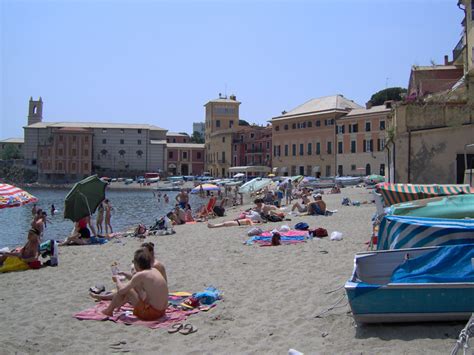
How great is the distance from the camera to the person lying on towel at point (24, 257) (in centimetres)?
952

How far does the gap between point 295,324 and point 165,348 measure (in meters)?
1.49

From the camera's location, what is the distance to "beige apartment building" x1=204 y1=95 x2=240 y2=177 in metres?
86.2

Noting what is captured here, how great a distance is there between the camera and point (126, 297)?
20.5 feet

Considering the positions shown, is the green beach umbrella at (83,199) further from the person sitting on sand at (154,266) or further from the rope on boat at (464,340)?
the rope on boat at (464,340)

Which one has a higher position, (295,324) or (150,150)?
(150,150)

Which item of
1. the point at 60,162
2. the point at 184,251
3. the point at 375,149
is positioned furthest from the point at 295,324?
the point at 60,162

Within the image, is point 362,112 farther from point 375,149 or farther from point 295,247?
point 295,247

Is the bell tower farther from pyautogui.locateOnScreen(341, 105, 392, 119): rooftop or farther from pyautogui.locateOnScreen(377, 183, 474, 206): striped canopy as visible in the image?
pyautogui.locateOnScreen(377, 183, 474, 206): striped canopy

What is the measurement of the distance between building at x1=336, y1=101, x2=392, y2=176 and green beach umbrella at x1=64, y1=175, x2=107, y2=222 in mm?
43952

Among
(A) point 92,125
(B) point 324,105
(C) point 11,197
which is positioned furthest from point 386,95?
(C) point 11,197

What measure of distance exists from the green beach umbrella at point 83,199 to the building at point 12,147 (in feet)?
327

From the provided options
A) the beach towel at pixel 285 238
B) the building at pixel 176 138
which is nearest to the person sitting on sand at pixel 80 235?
the beach towel at pixel 285 238

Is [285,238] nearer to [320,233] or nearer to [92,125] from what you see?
[320,233]

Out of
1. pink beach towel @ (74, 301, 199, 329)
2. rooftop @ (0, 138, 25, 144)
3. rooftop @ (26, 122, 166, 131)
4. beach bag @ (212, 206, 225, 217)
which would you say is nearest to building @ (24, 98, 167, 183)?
rooftop @ (26, 122, 166, 131)
